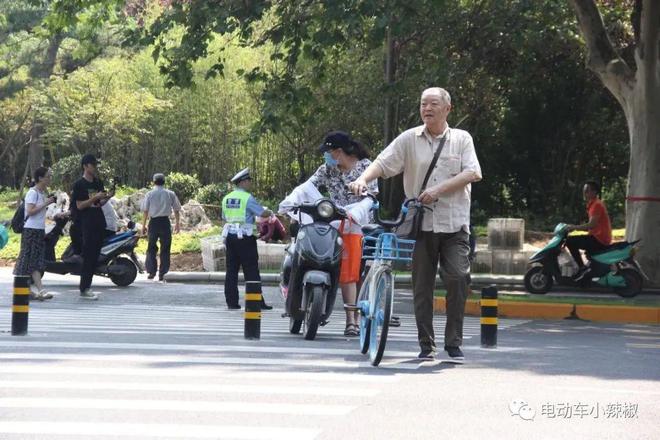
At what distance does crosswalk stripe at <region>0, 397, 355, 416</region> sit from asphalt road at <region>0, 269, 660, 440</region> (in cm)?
1

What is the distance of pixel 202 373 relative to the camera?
27.0 feet

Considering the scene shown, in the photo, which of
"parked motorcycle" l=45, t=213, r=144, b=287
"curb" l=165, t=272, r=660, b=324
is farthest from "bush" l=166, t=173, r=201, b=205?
"curb" l=165, t=272, r=660, b=324

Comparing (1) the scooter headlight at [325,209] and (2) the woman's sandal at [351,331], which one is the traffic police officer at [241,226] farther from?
(1) the scooter headlight at [325,209]

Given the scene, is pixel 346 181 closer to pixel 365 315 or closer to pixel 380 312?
pixel 365 315

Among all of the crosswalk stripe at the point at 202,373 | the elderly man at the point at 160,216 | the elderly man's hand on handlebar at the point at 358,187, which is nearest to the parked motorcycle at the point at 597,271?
the elderly man at the point at 160,216

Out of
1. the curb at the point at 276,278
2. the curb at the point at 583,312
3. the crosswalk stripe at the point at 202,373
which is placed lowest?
the crosswalk stripe at the point at 202,373

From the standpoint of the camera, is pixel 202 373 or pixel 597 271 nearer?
pixel 202 373

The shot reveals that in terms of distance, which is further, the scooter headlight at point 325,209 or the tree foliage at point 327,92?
the tree foliage at point 327,92

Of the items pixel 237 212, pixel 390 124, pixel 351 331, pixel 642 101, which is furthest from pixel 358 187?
pixel 390 124

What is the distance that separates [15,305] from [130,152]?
3044 centimetres

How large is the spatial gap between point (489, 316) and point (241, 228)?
213 inches

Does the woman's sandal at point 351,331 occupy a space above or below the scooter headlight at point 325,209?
below

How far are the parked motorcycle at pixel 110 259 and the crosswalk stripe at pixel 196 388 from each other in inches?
447

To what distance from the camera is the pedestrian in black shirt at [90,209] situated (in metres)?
16.4
